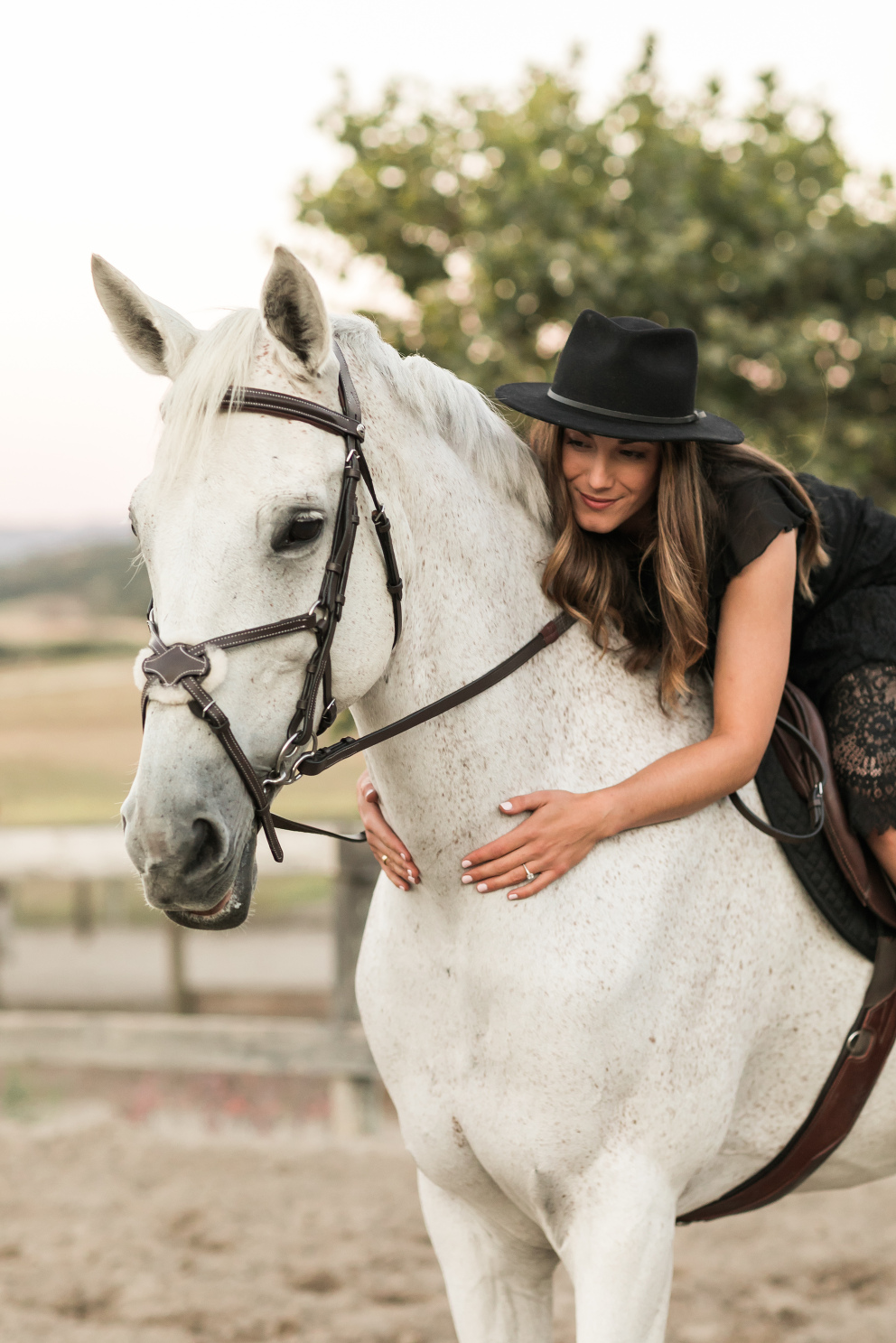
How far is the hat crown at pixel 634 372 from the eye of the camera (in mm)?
1982

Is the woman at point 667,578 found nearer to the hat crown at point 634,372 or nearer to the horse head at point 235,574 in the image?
the hat crown at point 634,372

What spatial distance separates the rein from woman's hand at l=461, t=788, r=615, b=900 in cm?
28

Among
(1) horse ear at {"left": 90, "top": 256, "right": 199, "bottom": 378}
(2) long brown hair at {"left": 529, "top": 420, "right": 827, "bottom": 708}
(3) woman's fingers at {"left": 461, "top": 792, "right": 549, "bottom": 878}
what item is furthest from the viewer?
(2) long brown hair at {"left": 529, "top": 420, "right": 827, "bottom": 708}

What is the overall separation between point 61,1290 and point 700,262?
626 centimetres

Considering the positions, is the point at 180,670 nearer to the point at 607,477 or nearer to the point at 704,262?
the point at 607,477

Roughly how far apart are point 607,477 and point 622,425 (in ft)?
0.35

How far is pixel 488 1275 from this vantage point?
7.09ft

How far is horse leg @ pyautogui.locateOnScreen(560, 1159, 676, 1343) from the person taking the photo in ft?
6.08

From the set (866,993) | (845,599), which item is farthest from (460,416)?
(866,993)

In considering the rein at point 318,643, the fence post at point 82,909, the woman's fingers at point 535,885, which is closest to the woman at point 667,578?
the woman's fingers at point 535,885

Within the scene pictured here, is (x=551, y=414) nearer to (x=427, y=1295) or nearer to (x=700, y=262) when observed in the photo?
(x=427, y=1295)

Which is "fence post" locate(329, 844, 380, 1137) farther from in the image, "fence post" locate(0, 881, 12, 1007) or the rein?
the rein

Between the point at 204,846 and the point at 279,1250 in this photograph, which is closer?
the point at 204,846

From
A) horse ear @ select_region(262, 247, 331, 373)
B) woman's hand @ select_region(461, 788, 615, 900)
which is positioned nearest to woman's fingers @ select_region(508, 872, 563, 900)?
woman's hand @ select_region(461, 788, 615, 900)
